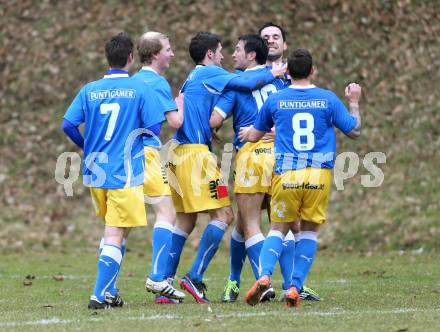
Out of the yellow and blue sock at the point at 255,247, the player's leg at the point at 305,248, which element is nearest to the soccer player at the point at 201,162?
the yellow and blue sock at the point at 255,247

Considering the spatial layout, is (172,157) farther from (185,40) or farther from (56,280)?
(185,40)

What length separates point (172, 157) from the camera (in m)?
9.51

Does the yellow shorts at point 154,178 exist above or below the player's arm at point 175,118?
below

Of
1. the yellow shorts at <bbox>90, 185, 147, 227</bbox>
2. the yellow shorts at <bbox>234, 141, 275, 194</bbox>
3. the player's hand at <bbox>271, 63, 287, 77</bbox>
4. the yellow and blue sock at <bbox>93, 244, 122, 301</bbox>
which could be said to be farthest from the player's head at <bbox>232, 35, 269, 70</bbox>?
the yellow and blue sock at <bbox>93, 244, 122, 301</bbox>

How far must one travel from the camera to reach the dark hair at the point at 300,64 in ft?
28.1

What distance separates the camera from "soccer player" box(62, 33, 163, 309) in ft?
27.3

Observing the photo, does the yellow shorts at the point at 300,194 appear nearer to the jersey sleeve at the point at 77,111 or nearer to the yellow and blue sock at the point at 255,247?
the yellow and blue sock at the point at 255,247

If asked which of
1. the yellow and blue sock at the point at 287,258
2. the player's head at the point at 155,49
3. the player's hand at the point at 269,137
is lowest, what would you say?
the yellow and blue sock at the point at 287,258

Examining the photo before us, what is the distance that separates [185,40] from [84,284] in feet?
28.8

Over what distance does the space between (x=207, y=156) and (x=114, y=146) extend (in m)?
1.22

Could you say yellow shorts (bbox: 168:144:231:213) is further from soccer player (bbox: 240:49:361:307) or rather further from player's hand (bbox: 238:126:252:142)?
soccer player (bbox: 240:49:361:307)

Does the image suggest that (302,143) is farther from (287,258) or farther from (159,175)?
(287,258)

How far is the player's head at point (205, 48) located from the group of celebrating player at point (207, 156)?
0.4 inches

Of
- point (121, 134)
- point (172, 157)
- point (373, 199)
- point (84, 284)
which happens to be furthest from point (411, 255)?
point (121, 134)
